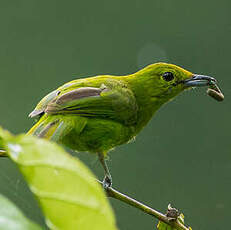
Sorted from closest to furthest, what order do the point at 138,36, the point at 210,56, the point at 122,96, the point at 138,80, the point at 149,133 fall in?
the point at 122,96 < the point at 138,80 < the point at 149,133 < the point at 210,56 < the point at 138,36

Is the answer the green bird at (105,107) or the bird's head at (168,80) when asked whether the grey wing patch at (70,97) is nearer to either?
the green bird at (105,107)

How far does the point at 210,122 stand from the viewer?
848cm

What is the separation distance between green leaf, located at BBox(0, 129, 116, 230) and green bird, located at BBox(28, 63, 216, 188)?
1938mm

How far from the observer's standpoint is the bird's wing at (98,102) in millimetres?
2764

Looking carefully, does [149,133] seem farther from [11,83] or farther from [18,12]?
[18,12]

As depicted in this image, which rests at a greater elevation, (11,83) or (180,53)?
(180,53)

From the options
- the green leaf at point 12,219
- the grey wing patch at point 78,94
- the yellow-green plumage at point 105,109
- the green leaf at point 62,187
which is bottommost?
the yellow-green plumage at point 105,109

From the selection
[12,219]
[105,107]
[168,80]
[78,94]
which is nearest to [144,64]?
[168,80]

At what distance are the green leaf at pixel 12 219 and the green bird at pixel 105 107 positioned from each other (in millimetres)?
1891

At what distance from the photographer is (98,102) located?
3066mm

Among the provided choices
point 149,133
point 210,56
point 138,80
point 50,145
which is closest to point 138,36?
point 210,56

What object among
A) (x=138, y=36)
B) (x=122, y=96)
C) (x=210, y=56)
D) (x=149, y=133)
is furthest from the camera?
(x=138, y=36)

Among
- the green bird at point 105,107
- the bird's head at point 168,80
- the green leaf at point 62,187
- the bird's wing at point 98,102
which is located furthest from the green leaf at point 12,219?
the bird's head at point 168,80

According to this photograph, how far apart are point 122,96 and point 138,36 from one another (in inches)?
248
